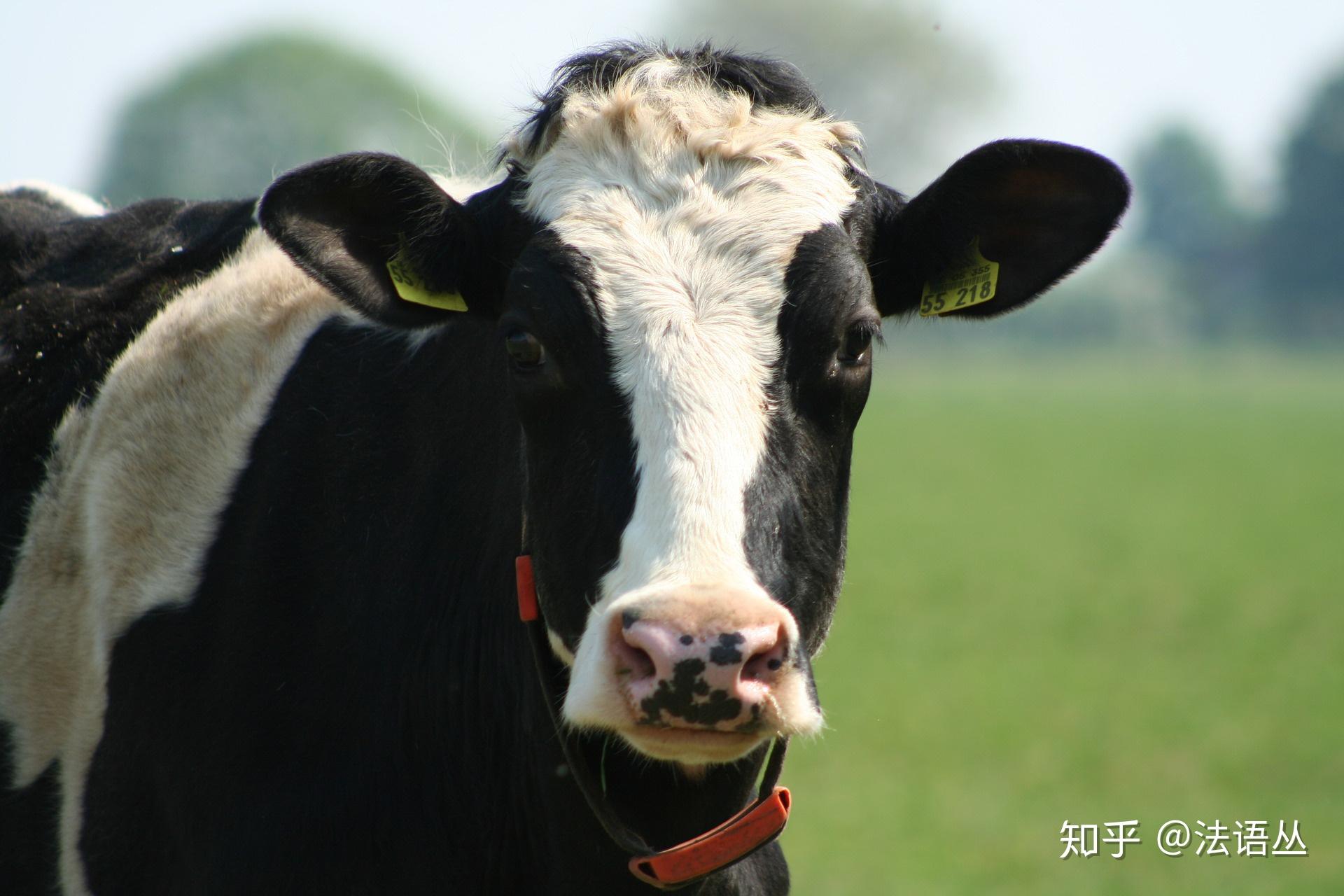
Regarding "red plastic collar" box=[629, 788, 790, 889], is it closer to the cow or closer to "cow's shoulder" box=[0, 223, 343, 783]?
the cow

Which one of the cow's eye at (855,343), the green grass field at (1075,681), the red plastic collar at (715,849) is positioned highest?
the cow's eye at (855,343)

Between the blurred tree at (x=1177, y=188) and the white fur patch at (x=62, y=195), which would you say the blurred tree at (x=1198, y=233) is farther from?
the white fur patch at (x=62, y=195)

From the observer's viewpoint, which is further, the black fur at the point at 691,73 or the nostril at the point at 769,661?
the black fur at the point at 691,73

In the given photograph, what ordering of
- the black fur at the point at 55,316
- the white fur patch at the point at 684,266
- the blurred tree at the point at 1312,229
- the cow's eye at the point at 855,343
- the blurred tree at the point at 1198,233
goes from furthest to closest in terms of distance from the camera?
1. the blurred tree at the point at 1198,233
2. the blurred tree at the point at 1312,229
3. the black fur at the point at 55,316
4. the cow's eye at the point at 855,343
5. the white fur patch at the point at 684,266

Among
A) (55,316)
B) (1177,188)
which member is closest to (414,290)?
(55,316)

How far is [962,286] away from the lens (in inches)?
134

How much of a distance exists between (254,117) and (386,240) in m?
61.7

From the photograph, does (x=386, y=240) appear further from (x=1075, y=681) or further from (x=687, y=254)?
(x=1075, y=681)

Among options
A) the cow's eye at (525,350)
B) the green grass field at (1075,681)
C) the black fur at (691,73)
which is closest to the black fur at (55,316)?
the black fur at (691,73)

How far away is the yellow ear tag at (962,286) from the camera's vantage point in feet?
11.1

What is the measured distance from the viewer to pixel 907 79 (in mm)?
81000

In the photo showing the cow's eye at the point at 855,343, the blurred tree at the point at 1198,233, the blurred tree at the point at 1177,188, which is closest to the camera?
the cow's eye at the point at 855,343

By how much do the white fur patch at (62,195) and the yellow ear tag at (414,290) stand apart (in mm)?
2344

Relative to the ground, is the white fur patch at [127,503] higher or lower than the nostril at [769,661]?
lower
